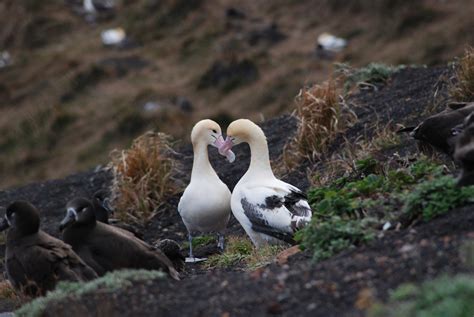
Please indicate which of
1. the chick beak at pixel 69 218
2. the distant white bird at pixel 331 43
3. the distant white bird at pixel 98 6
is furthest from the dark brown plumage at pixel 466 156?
the distant white bird at pixel 98 6

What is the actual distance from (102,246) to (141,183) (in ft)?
15.5

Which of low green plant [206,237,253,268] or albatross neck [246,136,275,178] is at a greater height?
albatross neck [246,136,275,178]

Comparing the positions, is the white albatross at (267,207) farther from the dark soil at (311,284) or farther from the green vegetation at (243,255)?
the dark soil at (311,284)

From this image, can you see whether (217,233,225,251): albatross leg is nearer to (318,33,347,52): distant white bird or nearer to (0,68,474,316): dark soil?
(0,68,474,316): dark soil

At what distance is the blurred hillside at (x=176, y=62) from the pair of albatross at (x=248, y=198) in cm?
1302

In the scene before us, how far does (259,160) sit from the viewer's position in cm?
1027

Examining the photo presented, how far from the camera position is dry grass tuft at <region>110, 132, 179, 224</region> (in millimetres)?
12781

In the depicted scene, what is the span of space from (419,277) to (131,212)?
286 inches

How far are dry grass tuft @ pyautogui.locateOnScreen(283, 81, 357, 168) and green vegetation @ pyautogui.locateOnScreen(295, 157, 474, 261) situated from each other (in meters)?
3.97

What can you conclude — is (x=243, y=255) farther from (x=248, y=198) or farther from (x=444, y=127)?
(x=444, y=127)

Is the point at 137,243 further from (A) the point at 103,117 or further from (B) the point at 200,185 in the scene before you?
(A) the point at 103,117

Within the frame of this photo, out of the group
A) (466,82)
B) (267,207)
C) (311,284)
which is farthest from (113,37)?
(311,284)

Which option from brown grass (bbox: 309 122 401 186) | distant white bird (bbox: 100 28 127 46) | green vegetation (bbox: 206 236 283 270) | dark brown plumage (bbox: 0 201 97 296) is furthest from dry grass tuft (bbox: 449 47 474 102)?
distant white bird (bbox: 100 28 127 46)

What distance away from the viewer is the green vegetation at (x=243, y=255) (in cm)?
891
